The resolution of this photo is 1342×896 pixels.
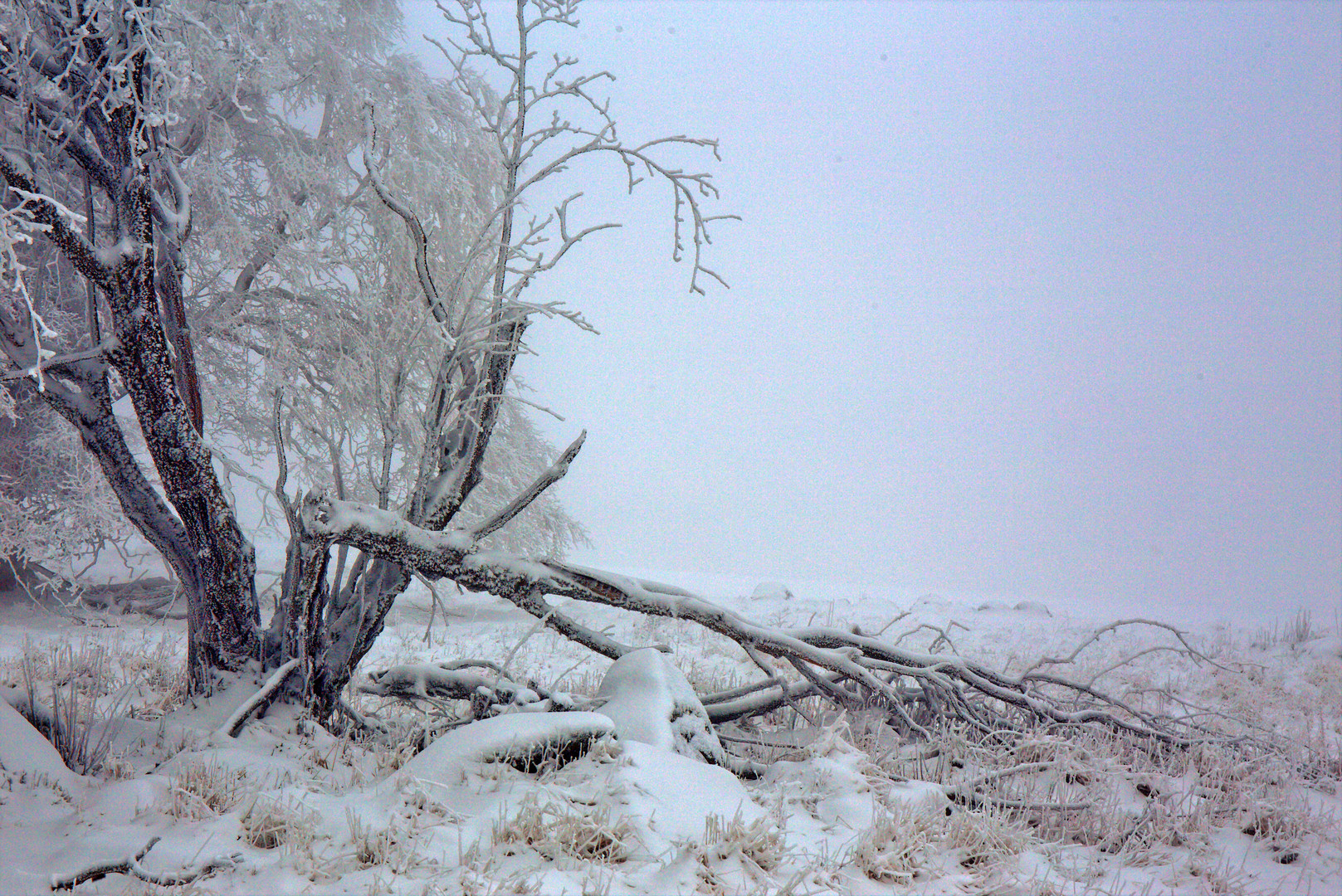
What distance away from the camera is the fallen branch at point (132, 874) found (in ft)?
6.79

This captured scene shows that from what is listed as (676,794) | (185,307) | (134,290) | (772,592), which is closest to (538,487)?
(676,794)

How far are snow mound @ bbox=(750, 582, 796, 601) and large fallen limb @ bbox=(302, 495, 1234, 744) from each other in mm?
9096

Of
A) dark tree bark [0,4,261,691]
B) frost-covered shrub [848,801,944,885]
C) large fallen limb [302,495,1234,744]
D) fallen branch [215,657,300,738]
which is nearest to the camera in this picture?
frost-covered shrub [848,801,944,885]

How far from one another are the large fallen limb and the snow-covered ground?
24cm

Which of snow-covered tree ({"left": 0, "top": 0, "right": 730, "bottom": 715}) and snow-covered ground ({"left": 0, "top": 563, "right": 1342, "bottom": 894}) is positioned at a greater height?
snow-covered tree ({"left": 0, "top": 0, "right": 730, "bottom": 715})

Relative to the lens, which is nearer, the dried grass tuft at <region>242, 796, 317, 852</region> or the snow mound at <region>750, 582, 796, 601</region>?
the dried grass tuft at <region>242, 796, 317, 852</region>

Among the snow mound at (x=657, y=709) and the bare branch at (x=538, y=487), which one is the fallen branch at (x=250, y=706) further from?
the snow mound at (x=657, y=709)

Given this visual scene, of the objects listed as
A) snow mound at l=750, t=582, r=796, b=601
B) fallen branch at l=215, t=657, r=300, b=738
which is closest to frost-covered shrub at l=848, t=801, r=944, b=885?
fallen branch at l=215, t=657, r=300, b=738

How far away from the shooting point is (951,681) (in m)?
4.17

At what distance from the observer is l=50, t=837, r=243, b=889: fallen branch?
2.07 metres

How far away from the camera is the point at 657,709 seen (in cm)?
338

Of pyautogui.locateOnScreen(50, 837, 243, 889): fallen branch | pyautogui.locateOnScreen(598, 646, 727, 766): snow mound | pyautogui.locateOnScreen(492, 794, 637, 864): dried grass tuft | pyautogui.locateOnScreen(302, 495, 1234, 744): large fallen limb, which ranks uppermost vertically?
pyautogui.locateOnScreen(302, 495, 1234, 744): large fallen limb

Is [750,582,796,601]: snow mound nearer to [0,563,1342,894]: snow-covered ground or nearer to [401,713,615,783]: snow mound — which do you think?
[0,563,1342,894]: snow-covered ground

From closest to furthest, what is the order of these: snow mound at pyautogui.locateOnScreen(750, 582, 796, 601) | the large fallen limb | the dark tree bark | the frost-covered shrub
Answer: the frost-covered shrub → the dark tree bark → the large fallen limb → snow mound at pyautogui.locateOnScreen(750, 582, 796, 601)
